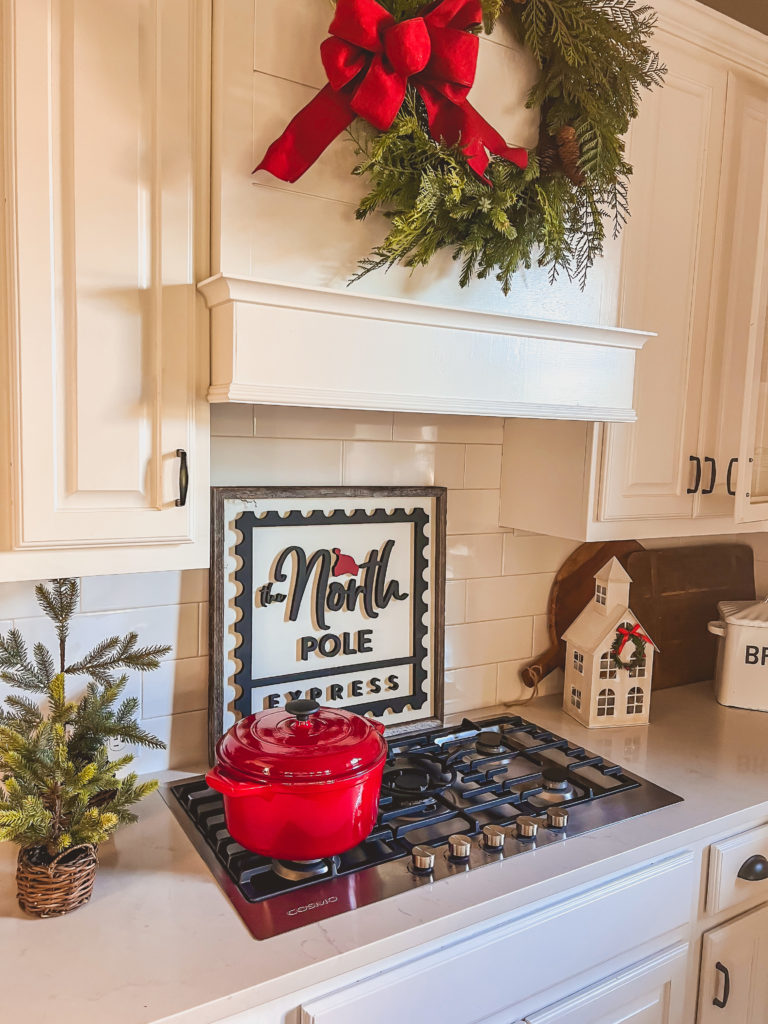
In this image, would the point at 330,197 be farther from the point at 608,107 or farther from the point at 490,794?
the point at 490,794

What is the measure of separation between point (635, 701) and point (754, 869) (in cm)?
43

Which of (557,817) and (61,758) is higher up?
(61,758)

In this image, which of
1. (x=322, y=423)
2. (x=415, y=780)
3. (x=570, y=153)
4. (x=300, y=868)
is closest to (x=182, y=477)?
(x=322, y=423)

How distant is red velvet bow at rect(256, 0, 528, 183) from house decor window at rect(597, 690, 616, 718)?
116 cm

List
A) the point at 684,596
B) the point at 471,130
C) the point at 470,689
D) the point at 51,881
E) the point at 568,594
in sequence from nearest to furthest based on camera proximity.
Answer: the point at 51,881 → the point at 471,130 → the point at 470,689 → the point at 568,594 → the point at 684,596

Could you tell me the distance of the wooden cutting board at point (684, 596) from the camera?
198 centimetres

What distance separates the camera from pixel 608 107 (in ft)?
4.21

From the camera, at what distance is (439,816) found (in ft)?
4.25

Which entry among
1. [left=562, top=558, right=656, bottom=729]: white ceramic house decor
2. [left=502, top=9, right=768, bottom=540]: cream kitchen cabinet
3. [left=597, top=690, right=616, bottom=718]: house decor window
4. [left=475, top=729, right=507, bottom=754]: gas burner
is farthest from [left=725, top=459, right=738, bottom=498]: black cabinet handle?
[left=475, top=729, right=507, bottom=754]: gas burner

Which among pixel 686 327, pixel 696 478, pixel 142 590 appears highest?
pixel 686 327

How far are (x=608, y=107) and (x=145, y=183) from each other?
77 centimetres

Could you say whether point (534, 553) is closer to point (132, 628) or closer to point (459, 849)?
point (459, 849)

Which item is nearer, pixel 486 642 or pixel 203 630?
pixel 203 630

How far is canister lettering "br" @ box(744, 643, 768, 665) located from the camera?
74.4 inches
